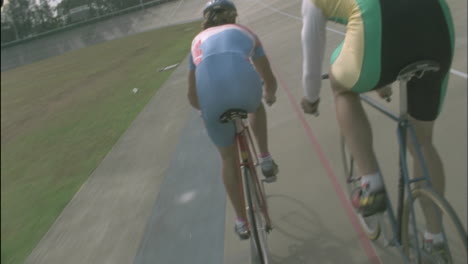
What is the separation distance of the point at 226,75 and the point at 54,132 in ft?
26.1

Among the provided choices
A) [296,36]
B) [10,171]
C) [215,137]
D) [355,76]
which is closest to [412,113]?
[355,76]

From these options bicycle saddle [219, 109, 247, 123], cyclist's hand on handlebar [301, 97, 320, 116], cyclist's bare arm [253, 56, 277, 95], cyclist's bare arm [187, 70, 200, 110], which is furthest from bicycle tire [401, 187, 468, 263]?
cyclist's bare arm [187, 70, 200, 110]

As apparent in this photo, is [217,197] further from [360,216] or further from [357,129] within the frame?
[357,129]

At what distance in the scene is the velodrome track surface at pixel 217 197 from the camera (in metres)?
3.21

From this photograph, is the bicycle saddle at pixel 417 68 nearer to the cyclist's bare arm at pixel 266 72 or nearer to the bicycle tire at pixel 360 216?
the bicycle tire at pixel 360 216

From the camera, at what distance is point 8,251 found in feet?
15.3

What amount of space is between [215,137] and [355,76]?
1228mm

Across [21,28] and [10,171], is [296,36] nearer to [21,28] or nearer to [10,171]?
[10,171]

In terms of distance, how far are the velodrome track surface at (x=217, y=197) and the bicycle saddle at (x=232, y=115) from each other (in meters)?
1.19

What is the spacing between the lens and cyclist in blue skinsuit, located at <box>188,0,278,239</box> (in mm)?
2547

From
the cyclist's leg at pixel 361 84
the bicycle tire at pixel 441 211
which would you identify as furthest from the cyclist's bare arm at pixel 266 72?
the bicycle tire at pixel 441 211

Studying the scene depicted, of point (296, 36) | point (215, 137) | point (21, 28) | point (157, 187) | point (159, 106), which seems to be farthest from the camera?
point (296, 36)

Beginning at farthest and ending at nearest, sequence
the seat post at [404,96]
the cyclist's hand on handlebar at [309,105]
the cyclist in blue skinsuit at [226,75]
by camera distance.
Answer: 1. the cyclist in blue skinsuit at [226,75]
2. the cyclist's hand on handlebar at [309,105]
3. the seat post at [404,96]

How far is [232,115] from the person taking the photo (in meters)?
2.60
